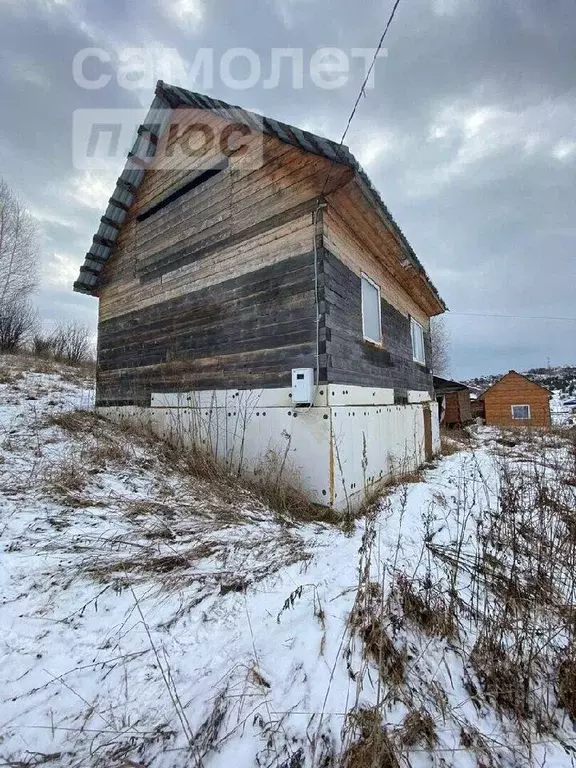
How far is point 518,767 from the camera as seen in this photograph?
4.79 ft

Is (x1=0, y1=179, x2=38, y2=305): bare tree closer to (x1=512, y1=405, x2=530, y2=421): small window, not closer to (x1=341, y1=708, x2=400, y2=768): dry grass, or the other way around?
(x1=341, y1=708, x2=400, y2=768): dry grass

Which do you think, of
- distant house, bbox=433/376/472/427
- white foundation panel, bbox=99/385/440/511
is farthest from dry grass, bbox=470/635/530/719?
distant house, bbox=433/376/472/427

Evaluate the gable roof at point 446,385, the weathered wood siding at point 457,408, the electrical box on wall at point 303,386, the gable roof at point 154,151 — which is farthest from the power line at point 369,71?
the weathered wood siding at point 457,408

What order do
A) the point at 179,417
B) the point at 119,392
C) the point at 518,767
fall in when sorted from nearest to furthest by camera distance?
the point at 518,767 → the point at 179,417 → the point at 119,392

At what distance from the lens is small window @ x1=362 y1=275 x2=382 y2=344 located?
259 inches

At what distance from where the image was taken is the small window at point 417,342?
10035 millimetres

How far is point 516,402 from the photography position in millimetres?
26062

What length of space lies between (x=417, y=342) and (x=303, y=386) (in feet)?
22.6

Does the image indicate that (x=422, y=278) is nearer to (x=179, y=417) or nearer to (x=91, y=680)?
(x=179, y=417)

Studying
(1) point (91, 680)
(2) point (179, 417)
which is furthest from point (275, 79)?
(1) point (91, 680)

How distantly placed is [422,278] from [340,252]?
13.1ft

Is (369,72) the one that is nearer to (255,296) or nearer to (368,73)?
(368,73)

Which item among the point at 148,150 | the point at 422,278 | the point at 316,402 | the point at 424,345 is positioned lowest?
the point at 316,402

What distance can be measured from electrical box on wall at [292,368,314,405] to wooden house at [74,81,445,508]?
16mm
